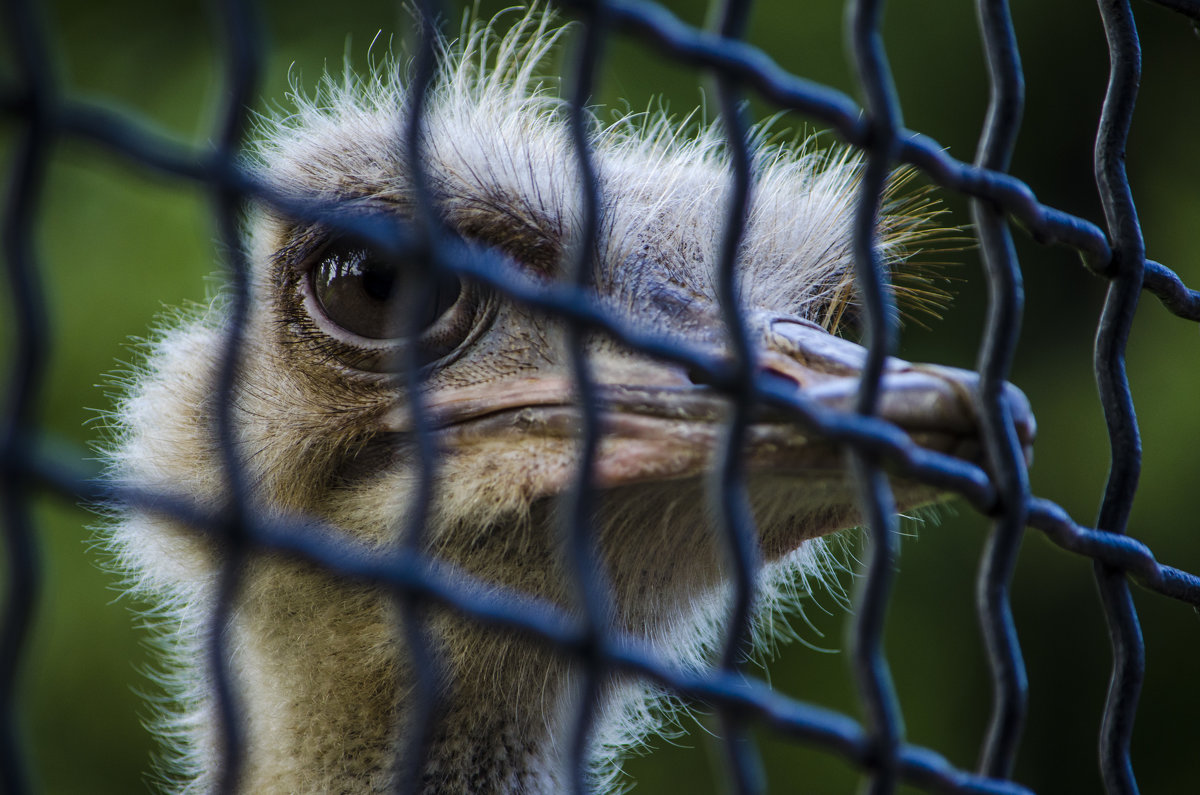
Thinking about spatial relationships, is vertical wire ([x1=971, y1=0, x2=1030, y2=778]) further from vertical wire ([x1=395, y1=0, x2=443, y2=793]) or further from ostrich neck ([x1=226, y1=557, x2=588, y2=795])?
ostrich neck ([x1=226, y1=557, x2=588, y2=795])

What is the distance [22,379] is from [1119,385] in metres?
0.79

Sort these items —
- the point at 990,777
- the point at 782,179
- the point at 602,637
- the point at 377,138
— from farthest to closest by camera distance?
the point at 782,179 → the point at 377,138 → the point at 990,777 → the point at 602,637

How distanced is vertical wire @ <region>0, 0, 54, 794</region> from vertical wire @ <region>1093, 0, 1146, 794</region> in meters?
0.70

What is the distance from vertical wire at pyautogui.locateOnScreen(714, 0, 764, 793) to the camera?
27.0 inches

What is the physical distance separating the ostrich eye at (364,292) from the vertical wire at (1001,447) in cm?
72

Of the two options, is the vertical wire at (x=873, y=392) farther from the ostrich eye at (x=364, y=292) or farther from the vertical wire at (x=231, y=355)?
the ostrich eye at (x=364, y=292)

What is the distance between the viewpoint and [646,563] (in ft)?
4.79

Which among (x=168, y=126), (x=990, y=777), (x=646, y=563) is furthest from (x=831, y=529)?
(x=168, y=126)

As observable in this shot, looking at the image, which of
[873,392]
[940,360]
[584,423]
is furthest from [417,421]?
[940,360]

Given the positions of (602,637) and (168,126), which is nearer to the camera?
(602,637)

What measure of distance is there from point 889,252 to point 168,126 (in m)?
2.49

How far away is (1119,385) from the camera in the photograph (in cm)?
99

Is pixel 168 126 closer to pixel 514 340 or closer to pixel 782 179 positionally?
pixel 782 179

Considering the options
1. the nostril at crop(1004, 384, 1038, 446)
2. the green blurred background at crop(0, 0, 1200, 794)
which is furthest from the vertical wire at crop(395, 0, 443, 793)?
the green blurred background at crop(0, 0, 1200, 794)
